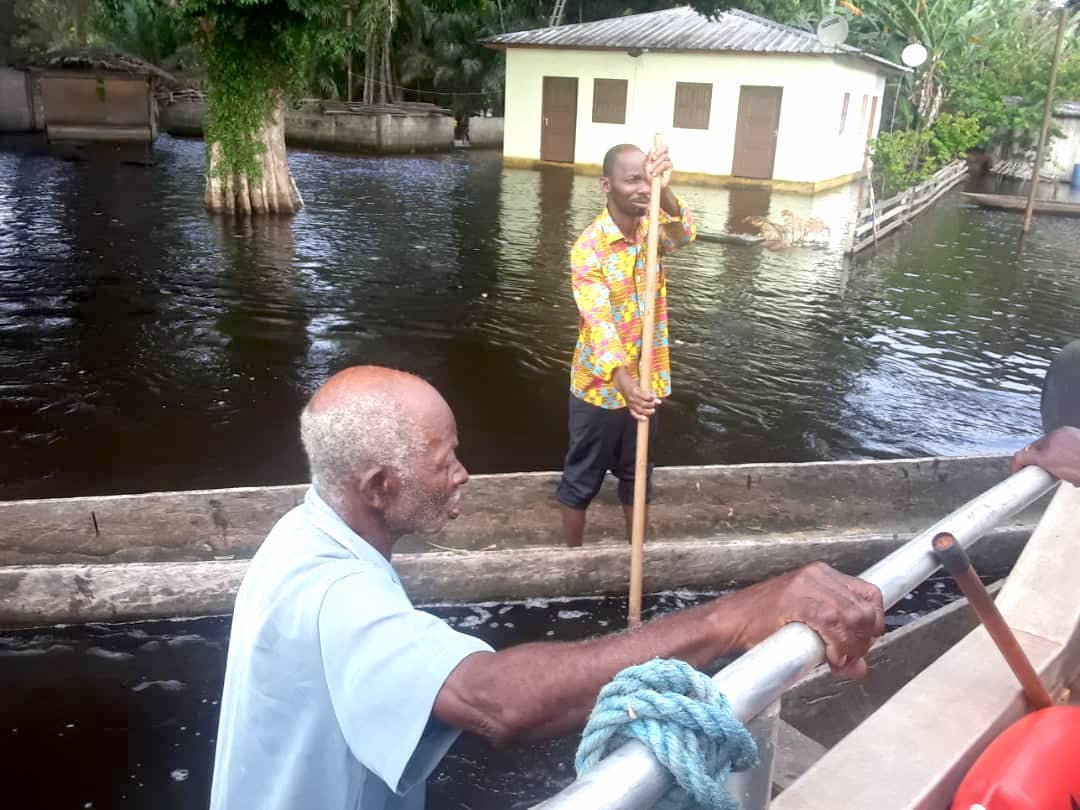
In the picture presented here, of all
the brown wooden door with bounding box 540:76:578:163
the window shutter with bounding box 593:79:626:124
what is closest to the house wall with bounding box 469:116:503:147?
the brown wooden door with bounding box 540:76:578:163

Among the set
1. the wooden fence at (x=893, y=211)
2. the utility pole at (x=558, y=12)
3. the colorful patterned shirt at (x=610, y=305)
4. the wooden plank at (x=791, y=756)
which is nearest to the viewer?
the wooden plank at (x=791, y=756)

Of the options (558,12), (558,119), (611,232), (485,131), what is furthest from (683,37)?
(611,232)

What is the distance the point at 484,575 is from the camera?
4.36 metres

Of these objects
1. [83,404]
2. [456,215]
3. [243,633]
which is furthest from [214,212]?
[243,633]

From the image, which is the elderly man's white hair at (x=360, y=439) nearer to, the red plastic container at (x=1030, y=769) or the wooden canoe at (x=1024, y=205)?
the red plastic container at (x=1030, y=769)

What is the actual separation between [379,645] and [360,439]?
0.42 m

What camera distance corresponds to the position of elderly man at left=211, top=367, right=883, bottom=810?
1.41 meters

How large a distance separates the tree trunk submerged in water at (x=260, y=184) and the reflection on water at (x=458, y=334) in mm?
604

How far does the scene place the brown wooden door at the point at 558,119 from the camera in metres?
24.9

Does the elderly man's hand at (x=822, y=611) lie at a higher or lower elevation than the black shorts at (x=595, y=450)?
higher

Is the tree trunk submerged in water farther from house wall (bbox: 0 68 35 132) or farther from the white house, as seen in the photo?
house wall (bbox: 0 68 35 132)

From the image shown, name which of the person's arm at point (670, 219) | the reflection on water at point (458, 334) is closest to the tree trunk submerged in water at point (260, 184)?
the reflection on water at point (458, 334)

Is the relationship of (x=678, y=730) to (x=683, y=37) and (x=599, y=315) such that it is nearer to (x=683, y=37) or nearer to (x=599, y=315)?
(x=599, y=315)

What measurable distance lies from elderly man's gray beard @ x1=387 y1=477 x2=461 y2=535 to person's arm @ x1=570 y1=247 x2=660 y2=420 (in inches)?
82.7
